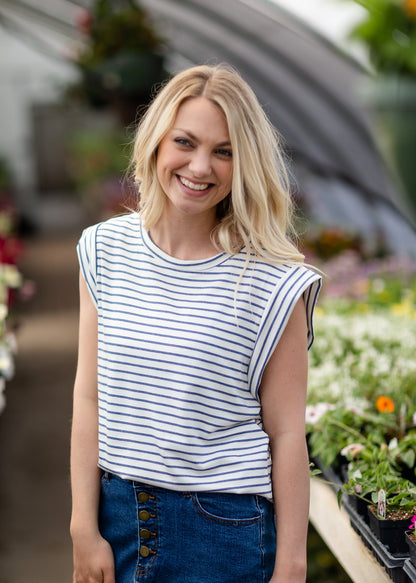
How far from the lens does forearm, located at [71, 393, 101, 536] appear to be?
147 cm

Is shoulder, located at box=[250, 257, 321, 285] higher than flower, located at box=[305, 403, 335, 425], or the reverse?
shoulder, located at box=[250, 257, 321, 285]

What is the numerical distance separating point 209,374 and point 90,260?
342 millimetres

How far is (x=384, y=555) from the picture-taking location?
5.50 feet

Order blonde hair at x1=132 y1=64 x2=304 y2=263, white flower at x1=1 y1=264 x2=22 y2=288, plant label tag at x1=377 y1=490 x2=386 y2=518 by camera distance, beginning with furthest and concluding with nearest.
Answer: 1. white flower at x1=1 y1=264 x2=22 y2=288
2. plant label tag at x1=377 y1=490 x2=386 y2=518
3. blonde hair at x1=132 y1=64 x2=304 y2=263

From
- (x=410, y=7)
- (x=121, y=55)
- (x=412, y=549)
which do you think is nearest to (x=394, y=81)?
(x=410, y=7)

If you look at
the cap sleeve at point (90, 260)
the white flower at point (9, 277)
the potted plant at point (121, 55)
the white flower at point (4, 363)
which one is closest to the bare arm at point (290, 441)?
the cap sleeve at point (90, 260)

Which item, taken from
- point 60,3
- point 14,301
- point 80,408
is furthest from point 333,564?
point 60,3

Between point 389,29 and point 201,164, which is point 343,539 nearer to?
point 201,164

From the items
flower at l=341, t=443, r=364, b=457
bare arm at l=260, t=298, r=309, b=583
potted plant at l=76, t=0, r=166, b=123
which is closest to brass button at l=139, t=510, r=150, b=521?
bare arm at l=260, t=298, r=309, b=583

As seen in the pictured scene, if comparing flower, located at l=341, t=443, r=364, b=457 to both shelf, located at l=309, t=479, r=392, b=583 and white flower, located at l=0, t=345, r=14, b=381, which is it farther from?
white flower, located at l=0, t=345, r=14, b=381

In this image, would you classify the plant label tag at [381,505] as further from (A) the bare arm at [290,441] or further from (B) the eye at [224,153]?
(B) the eye at [224,153]

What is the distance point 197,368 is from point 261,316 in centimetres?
14

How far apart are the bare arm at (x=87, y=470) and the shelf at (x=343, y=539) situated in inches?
24.2

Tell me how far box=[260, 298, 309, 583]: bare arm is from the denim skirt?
29mm
